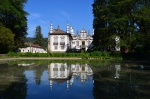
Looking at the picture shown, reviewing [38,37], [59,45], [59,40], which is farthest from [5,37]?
[38,37]

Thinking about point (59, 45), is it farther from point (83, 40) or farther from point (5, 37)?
point (5, 37)

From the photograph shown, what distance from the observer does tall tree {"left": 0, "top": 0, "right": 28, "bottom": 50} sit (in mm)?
55938

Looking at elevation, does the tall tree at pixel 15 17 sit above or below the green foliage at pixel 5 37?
above

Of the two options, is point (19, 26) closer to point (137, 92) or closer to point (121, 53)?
point (121, 53)

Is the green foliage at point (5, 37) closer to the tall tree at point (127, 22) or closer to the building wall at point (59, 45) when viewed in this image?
the tall tree at point (127, 22)

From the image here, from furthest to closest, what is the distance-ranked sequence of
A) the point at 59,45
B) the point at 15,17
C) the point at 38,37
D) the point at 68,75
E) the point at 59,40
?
the point at 38,37
the point at 59,45
the point at 59,40
the point at 15,17
the point at 68,75

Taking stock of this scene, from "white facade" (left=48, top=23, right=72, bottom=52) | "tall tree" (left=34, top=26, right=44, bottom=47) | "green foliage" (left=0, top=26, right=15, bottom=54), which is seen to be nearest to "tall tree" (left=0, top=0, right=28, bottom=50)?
"green foliage" (left=0, top=26, right=15, bottom=54)

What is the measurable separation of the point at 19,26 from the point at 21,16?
256 cm

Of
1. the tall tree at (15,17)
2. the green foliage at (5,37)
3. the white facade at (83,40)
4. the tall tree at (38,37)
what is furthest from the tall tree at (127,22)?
the tall tree at (38,37)

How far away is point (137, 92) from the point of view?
9.99 m

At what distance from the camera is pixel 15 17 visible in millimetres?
58156

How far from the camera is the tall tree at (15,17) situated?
5594cm

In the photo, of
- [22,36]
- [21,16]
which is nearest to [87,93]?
[21,16]

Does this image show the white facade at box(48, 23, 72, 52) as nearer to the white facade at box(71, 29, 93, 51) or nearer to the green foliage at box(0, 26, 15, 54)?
the white facade at box(71, 29, 93, 51)
